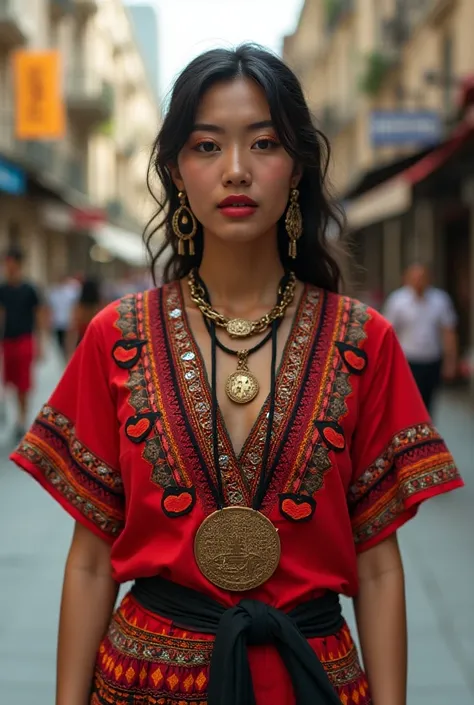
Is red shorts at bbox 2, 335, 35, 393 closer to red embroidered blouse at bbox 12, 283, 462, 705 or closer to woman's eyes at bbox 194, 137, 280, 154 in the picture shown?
red embroidered blouse at bbox 12, 283, 462, 705

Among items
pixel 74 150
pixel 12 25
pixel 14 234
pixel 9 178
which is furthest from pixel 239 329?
pixel 74 150

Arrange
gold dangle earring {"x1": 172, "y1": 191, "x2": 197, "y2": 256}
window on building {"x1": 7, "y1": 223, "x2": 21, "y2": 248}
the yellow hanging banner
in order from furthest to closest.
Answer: window on building {"x1": 7, "y1": 223, "x2": 21, "y2": 248}
the yellow hanging banner
gold dangle earring {"x1": 172, "y1": 191, "x2": 197, "y2": 256}

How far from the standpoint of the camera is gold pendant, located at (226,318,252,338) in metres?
1.82

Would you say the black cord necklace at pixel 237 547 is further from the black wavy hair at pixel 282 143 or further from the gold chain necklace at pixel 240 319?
the black wavy hair at pixel 282 143

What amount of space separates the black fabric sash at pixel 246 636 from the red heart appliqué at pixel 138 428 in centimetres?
26

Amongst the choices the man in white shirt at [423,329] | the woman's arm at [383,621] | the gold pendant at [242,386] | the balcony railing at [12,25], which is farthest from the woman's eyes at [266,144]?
the balcony railing at [12,25]

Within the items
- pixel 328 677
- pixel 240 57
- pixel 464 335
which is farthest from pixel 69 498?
pixel 464 335

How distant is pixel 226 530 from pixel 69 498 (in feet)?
1.06

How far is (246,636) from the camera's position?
1.61m

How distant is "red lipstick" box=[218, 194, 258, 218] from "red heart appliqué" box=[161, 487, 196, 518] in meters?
0.48

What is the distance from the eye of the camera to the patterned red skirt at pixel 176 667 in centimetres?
164

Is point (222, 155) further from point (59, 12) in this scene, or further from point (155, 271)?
point (59, 12)

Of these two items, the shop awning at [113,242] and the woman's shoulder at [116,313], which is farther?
the shop awning at [113,242]

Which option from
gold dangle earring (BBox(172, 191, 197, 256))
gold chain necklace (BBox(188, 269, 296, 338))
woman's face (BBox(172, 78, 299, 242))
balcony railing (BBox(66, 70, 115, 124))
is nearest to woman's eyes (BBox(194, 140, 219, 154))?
woman's face (BBox(172, 78, 299, 242))
